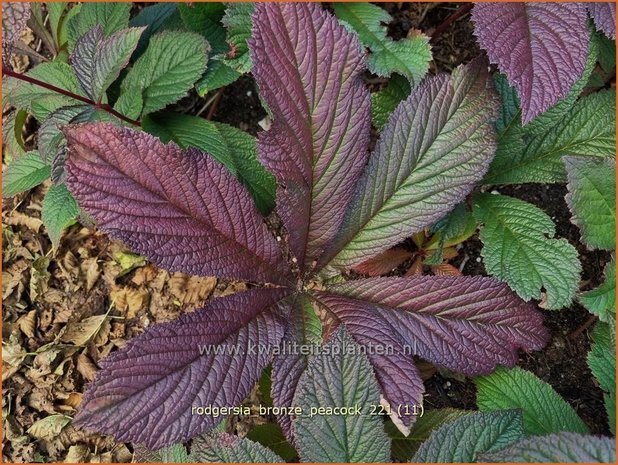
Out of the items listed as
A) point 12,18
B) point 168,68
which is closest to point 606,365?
point 168,68

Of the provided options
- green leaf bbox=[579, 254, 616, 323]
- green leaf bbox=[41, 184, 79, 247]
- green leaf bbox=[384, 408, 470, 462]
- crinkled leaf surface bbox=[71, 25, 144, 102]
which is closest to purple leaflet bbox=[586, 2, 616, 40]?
green leaf bbox=[579, 254, 616, 323]

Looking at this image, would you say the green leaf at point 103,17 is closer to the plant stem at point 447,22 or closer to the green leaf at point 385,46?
the green leaf at point 385,46

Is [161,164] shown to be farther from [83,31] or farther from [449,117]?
[83,31]

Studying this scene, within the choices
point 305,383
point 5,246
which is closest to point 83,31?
point 5,246

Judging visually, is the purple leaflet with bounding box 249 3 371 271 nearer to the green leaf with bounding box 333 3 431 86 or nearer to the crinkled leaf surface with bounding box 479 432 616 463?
the green leaf with bounding box 333 3 431 86

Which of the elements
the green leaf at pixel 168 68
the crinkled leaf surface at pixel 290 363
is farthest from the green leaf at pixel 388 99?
the crinkled leaf surface at pixel 290 363
